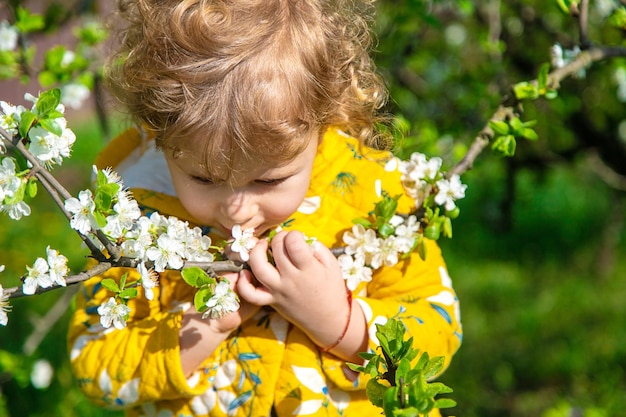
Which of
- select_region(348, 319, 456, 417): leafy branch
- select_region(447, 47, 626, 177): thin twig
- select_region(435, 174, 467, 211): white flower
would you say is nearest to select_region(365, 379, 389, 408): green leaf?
select_region(348, 319, 456, 417): leafy branch

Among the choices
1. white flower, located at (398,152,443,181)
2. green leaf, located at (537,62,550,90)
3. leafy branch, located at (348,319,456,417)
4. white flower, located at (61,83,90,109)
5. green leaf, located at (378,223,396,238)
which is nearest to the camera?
leafy branch, located at (348,319,456,417)

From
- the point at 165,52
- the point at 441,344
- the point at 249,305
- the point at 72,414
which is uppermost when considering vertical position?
the point at 165,52

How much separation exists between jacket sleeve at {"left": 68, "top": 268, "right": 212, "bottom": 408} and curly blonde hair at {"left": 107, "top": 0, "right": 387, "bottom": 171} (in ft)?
1.33

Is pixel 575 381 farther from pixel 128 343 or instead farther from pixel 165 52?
pixel 165 52

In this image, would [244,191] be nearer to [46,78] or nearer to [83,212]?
[83,212]

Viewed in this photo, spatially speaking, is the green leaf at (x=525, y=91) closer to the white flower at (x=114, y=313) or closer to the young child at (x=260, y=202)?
the young child at (x=260, y=202)

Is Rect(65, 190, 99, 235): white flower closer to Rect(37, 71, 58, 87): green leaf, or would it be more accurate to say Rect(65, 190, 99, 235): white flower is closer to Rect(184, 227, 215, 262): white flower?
Rect(184, 227, 215, 262): white flower

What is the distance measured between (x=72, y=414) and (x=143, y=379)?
1.69 m

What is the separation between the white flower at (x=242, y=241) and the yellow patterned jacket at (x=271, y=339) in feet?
0.34

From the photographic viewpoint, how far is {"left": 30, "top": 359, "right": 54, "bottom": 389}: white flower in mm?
2961

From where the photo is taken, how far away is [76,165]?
5.79 meters

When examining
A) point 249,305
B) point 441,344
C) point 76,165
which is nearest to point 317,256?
point 249,305

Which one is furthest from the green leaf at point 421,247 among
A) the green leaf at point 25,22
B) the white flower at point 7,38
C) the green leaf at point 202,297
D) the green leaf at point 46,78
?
the white flower at point 7,38

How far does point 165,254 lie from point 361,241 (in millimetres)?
492
